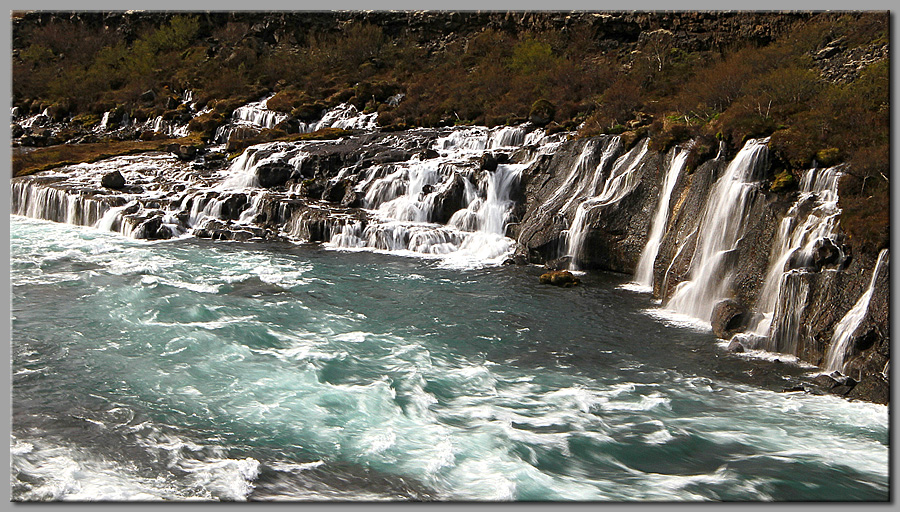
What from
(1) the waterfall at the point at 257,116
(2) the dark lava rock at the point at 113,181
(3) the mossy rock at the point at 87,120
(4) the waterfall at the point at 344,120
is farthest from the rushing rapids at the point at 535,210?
(3) the mossy rock at the point at 87,120

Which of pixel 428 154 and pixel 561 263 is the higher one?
pixel 428 154

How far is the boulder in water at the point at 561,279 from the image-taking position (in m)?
24.0

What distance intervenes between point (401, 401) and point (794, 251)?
398 inches

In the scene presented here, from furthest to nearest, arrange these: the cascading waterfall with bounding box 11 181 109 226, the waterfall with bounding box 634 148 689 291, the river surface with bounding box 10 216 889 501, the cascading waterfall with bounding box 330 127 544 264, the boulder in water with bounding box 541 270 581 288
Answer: the cascading waterfall with bounding box 11 181 109 226, the cascading waterfall with bounding box 330 127 544 264, the waterfall with bounding box 634 148 689 291, the boulder in water with bounding box 541 270 581 288, the river surface with bounding box 10 216 889 501

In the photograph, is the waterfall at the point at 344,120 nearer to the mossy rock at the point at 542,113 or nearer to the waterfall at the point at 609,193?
the mossy rock at the point at 542,113

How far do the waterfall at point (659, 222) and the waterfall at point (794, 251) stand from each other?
4.82 m

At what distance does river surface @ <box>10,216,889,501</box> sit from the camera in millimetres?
12102

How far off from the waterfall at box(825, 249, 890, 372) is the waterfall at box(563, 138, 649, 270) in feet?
34.2

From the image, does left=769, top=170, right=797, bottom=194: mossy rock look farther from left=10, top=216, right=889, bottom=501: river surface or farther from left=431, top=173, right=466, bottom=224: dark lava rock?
left=431, top=173, right=466, bottom=224: dark lava rock

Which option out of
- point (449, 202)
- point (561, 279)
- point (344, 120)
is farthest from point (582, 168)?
point (344, 120)

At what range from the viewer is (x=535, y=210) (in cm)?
2912

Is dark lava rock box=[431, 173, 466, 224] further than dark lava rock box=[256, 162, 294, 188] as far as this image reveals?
No

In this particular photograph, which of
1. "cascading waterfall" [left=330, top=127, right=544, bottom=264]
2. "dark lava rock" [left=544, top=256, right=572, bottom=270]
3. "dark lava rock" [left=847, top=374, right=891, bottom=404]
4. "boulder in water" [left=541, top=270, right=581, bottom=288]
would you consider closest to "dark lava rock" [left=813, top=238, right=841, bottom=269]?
"dark lava rock" [left=847, top=374, right=891, bottom=404]

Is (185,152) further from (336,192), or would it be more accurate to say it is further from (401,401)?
(401,401)
